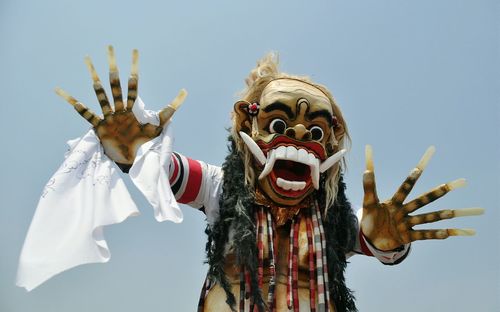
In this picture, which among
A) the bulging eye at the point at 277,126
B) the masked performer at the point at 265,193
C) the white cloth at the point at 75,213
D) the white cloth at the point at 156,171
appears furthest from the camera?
the bulging eye at the point at 277,126

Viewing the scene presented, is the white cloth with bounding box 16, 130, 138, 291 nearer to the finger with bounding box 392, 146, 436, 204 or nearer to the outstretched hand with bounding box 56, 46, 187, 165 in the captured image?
the outstretched hand with bounding box 56, 46, 187, 165

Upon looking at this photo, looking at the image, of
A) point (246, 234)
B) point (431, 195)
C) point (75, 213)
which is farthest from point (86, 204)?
point (431, 195)

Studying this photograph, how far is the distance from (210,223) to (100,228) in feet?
2.55

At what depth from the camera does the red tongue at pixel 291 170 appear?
9.80 feet

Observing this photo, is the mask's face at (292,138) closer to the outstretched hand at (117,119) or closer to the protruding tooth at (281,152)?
the protruding tooth at (281,152)

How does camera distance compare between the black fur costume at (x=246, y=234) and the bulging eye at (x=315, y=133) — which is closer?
the black fur costume at (x=246, y=234)

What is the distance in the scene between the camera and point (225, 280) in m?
2.85

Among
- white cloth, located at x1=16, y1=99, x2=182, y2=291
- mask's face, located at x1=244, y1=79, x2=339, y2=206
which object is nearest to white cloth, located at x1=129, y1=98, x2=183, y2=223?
white cloth, located at x1=16, y1=99, x2=182, y2=291

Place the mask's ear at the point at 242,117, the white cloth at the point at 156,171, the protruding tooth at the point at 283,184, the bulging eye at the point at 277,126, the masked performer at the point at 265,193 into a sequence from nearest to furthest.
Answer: the white cloth at the point at 156,171
the masked performer at the point at 265,193
the protruding tooth at the point at 283,184
the bulging eye at the point at 277,126
the mask's ear at the point at 242,117

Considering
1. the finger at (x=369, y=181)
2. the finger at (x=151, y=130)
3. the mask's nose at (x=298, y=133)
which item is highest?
the mask's nose at (x=298, y=133)

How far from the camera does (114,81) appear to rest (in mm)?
2771

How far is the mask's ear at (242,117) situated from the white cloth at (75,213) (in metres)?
0.78

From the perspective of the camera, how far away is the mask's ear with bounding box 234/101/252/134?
3182 millimetres

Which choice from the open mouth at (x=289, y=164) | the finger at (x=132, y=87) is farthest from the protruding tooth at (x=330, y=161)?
the finger at (x=132, y=87)
